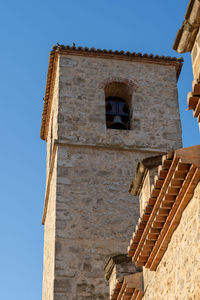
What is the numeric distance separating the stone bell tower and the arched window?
2 cm

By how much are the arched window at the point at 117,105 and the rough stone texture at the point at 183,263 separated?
7507 mm

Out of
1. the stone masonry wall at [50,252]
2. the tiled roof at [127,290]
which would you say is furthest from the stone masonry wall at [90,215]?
the tiled roof at [127,290]

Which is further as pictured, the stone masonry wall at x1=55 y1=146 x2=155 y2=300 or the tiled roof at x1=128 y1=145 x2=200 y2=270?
the stone masonry wall at x1=55 y1=146 x2=155 y2=300

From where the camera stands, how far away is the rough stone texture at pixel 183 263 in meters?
5.01

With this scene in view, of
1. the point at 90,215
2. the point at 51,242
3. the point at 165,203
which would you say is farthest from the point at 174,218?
the point at 51,242

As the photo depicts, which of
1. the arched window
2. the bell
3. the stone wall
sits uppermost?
the arched window

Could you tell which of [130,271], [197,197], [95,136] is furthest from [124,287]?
[95,136]

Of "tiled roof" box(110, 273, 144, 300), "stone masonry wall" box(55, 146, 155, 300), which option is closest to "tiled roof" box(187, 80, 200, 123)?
"tiled roof" box(110, 273, 144, 300)

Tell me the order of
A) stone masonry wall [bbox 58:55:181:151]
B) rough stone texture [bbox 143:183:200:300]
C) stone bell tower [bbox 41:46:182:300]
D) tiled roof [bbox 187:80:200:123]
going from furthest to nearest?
stone masonry wall [bbox 58:55:181:151]
stone bell tower [bbox 41:46:182:300]
rough stone texture [bbox 143:183:200:300]
tiled roof [bbox 187:80:200:123]

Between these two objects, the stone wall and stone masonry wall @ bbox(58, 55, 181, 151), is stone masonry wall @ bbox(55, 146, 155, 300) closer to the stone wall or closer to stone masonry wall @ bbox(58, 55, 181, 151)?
stone masonry wall @ bbox(58, 55, 181, 151)

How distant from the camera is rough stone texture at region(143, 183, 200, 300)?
5012 millimetres

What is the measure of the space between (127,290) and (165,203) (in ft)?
6.30

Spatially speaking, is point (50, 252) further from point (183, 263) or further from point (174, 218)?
point (183, 263)

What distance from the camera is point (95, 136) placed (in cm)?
1277
